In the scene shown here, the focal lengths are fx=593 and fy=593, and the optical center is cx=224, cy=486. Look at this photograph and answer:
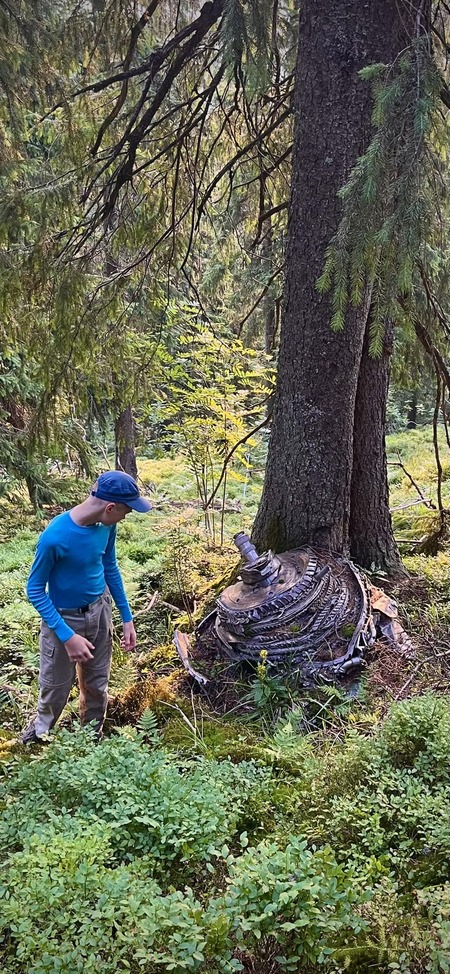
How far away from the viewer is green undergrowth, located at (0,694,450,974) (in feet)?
5.78

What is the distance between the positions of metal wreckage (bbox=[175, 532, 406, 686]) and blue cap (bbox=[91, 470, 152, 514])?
38.7 inches

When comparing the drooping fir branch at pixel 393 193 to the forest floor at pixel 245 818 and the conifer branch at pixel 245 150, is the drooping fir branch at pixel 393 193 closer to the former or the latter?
the conifer branch at pixel 245 150

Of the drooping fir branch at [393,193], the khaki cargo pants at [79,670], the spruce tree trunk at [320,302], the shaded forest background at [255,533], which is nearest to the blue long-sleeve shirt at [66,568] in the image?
the khaki cargo pants at [79,670]

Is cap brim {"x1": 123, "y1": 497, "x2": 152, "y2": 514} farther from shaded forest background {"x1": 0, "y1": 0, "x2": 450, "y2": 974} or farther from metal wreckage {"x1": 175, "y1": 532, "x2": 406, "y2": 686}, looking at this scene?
shaded forest background {"x1": 0, "y1": 0, "x2": 450, "y2": 974}

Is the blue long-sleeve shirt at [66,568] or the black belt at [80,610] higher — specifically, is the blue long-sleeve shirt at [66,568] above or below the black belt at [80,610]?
above

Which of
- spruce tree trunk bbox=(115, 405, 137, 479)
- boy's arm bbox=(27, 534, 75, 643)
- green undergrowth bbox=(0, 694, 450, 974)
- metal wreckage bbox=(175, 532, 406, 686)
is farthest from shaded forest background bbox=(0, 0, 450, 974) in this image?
spruce tree trunk bbox=(115, 405, 137, 479)

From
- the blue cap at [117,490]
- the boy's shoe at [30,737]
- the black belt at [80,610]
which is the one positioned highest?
the blue cap at [117,490]

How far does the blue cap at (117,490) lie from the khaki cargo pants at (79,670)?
0.70 meters

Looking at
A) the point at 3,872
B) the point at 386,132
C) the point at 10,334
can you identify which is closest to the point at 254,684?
the point at 3,872

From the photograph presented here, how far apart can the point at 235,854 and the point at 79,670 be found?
1.51m

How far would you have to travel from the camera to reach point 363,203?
289 centimetres

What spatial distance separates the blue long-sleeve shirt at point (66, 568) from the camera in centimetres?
316

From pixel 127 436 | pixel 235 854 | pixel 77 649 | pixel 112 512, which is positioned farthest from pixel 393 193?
pixel 127 436

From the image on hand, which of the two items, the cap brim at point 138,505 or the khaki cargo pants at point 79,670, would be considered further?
the khaki cargo pants at point 79,670
